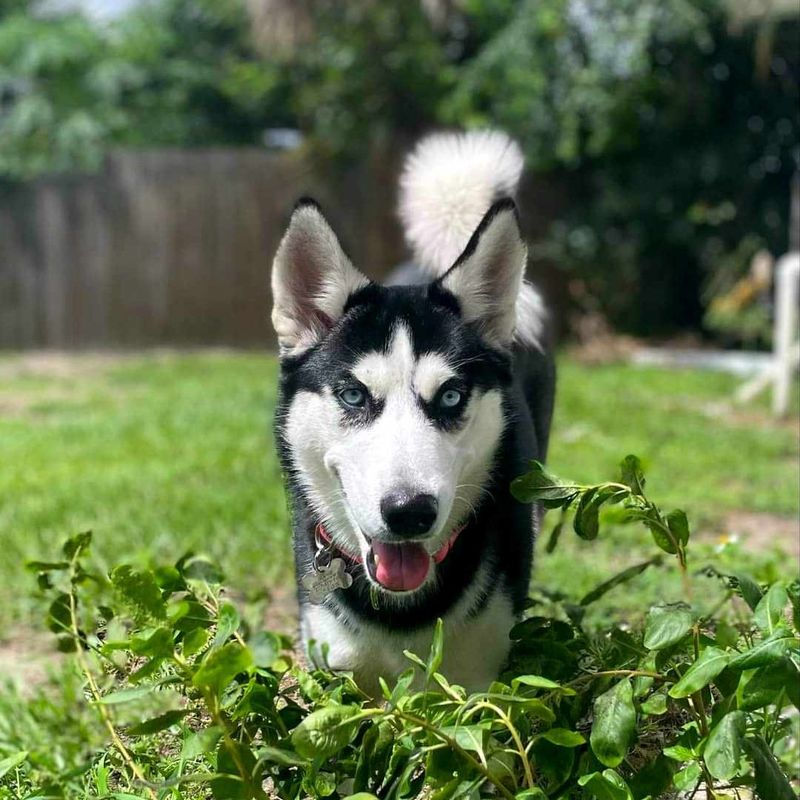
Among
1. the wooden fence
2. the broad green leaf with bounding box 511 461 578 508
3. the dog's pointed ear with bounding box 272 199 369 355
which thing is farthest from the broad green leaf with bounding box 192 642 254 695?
the wooden fence

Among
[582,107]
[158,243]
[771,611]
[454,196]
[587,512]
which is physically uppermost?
[582,107]

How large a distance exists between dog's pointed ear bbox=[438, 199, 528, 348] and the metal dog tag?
23.3 inches

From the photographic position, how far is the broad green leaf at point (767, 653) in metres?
1.53

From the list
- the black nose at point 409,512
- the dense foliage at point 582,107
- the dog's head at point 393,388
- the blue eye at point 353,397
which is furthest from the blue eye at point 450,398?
the dense foliage at point 582,107

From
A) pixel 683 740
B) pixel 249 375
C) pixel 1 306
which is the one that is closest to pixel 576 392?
pixel 249 375

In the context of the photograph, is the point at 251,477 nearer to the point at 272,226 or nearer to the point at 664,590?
the point at 664,590

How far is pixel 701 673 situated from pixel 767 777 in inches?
7.0

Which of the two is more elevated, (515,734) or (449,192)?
(449,192)

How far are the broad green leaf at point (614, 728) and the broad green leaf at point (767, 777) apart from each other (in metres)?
0.18

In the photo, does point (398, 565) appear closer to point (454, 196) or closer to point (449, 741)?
point (449, 741)

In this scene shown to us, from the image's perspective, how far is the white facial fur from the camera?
1836 mm

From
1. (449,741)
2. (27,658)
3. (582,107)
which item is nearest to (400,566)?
(449,741)

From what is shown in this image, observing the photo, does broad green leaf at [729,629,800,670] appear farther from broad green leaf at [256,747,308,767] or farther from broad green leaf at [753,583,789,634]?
broad green leaf at [256,747,308,767]

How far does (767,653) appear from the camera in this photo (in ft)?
5.03
